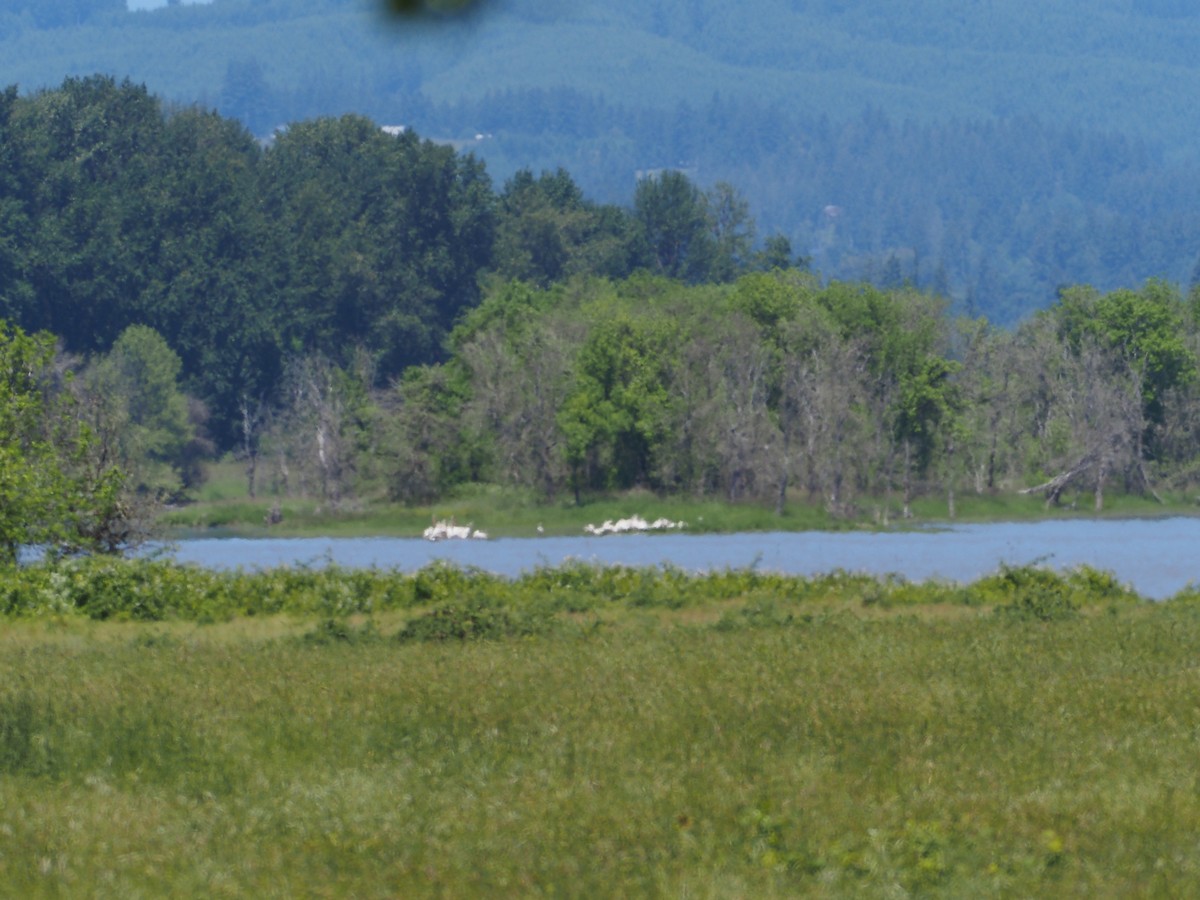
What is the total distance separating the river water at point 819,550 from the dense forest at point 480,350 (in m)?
6.39

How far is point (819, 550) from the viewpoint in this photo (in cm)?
7812

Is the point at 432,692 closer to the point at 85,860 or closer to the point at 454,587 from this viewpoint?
the point at 85,860

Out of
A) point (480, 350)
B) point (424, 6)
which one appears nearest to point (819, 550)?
point (480, 350)

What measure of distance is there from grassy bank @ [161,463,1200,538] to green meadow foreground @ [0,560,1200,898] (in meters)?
60.9

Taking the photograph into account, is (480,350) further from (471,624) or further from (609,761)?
(609,761)

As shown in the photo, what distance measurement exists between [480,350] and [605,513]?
42.6ft

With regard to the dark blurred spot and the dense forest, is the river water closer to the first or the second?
the dense forest

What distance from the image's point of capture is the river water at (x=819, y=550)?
68.5m

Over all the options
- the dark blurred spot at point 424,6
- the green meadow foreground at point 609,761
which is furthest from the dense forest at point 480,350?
the green meadow foreground at point 609,761

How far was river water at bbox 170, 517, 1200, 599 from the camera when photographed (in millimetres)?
68500

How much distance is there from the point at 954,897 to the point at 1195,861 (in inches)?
80.2

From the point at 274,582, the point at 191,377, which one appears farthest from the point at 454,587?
the point at 191,377

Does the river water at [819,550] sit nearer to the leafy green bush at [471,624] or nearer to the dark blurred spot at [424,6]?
the leafy green bush at [471,624]

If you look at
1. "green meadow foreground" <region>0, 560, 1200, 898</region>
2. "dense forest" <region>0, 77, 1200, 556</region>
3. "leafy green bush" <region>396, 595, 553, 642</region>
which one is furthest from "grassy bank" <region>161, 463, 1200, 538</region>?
"green meadow foreground" <region>0, 560, 1200, 898</region>
